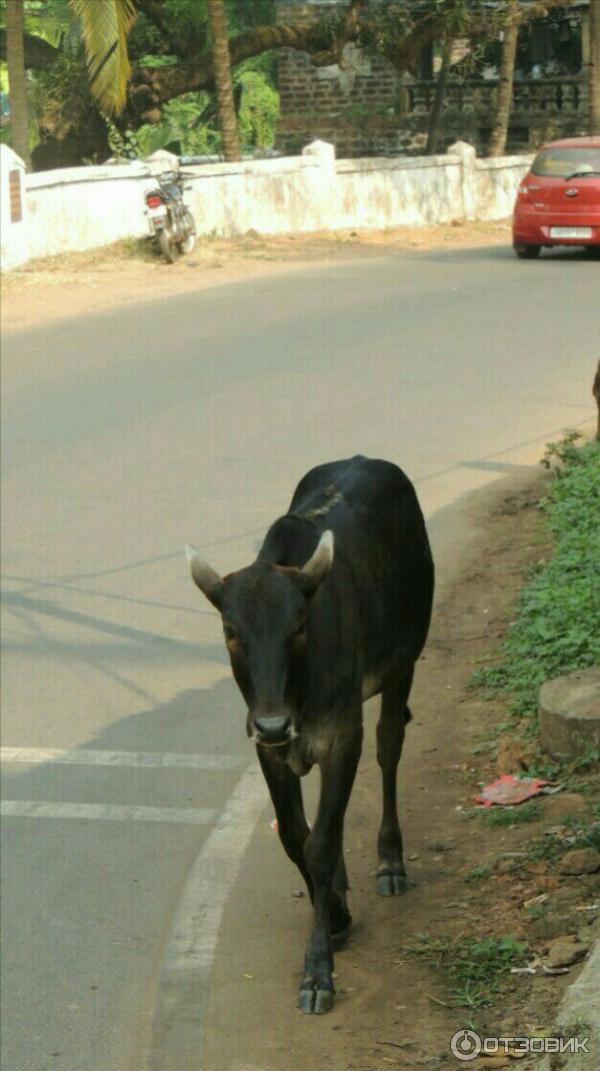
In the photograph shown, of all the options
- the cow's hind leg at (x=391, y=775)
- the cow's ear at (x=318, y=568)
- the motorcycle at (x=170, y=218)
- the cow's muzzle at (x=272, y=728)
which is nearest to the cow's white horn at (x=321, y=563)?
the cow's ear at (x=318, y=568)

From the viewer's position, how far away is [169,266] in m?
26.6

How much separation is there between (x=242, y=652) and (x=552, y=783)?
91.0 inches

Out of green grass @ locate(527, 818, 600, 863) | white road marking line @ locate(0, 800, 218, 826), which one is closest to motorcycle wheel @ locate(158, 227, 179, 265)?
white road marking line @ locate(0, 800, 218, 826)

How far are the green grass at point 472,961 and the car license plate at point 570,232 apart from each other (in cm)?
2136

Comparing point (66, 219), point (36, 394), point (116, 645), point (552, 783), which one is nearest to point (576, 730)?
point (552, 783)

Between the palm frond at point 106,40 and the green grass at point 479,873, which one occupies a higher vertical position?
the palm frond at point 106,40

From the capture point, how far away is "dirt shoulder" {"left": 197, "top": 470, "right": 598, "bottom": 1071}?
16.1 ft

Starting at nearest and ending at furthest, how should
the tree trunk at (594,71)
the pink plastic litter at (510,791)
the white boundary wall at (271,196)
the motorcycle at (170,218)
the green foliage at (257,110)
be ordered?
the pink plastic litter at (510,791) < the white boundary wall at (271,196) < the motorcycle at (170,218) < the tree trunk at (594,71) < the green foliage at (257,110)

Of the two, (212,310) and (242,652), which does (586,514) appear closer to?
(242,652)

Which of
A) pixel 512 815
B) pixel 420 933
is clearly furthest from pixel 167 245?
pixel 420 933

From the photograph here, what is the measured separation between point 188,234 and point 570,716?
2142cm

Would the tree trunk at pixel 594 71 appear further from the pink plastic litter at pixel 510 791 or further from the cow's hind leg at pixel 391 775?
the cow's hind leg at pixel 391 775

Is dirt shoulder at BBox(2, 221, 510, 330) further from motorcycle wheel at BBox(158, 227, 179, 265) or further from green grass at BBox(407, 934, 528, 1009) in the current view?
green grass at BBox(407, 934, 528, 1009)

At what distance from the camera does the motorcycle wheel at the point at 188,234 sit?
2701 centimetres
